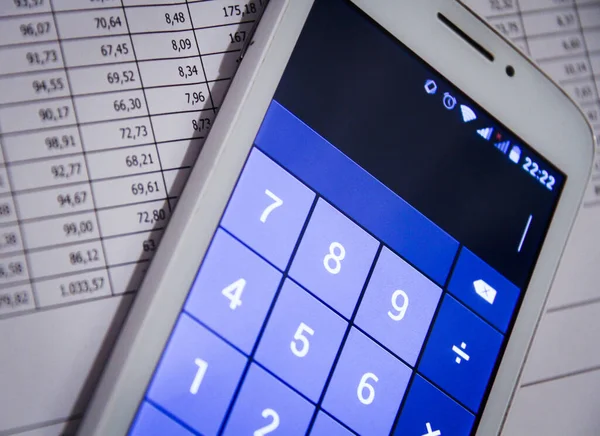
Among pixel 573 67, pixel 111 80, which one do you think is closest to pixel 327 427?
pixel 111 80

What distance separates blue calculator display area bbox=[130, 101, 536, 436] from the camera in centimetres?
30

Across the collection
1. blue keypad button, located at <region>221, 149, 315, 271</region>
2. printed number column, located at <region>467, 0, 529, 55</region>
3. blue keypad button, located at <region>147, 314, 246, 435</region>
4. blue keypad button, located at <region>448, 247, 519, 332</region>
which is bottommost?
blue keypad button, located at <region>147, 314, 246, 435</region>

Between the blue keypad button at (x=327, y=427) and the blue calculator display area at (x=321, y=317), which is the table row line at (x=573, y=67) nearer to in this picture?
the blue calculator display area at (x=321, y=317)

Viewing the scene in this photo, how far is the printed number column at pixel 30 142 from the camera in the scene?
0.33m

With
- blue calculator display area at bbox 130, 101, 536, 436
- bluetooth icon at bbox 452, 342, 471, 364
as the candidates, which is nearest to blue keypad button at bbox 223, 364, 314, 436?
blue calculator display area at bbox 130, 101, 536, 436

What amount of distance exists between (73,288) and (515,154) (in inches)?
11.3

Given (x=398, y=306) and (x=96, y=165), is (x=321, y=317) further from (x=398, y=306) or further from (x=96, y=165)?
(x=96, y=165)

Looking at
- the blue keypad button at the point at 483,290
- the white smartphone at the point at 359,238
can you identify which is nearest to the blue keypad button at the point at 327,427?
the white smartphone at the point at 359,238

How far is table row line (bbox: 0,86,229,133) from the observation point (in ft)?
1.12

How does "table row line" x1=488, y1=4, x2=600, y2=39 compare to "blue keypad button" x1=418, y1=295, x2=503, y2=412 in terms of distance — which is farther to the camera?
"table row line" x1=488, y1=4, x2=600, y2=39

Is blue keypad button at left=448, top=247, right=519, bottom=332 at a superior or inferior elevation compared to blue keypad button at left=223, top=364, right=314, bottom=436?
superior

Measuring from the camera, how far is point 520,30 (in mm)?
463

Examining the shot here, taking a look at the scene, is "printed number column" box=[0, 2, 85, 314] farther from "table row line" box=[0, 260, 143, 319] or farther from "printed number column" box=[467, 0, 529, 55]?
"printed number column" box=[467, 0, 529, 55]

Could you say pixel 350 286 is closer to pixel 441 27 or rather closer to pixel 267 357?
pixel 267 357
